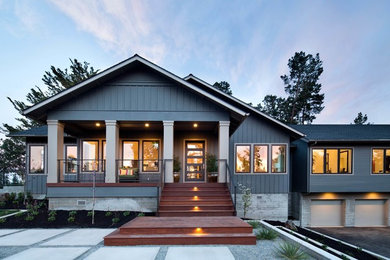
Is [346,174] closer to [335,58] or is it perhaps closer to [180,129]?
[180,129]

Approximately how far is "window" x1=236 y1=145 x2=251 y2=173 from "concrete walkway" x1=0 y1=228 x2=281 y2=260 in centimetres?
568

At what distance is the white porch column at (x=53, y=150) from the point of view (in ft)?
27.0

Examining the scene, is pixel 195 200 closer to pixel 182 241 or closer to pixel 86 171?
pixel 182 241

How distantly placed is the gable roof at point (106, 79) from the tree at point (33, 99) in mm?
15335

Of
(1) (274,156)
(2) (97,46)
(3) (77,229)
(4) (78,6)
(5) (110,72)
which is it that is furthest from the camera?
(2) (97,46)

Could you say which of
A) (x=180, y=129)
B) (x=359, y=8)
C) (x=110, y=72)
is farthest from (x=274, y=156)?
(x=359, y=8)

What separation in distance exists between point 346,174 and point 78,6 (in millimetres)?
19498

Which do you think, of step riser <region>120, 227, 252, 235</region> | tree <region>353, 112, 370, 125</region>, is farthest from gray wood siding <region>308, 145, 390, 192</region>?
tree <region>353, 112, 370, 125</region>

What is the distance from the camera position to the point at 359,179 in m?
11.4

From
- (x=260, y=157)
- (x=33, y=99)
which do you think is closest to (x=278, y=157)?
(x=260, y=157)

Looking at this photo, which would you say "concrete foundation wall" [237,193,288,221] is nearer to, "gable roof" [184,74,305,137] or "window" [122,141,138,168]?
"gable roof" [184,74,305,137]

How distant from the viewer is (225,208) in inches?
285

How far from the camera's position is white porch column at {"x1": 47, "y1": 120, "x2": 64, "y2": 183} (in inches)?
324

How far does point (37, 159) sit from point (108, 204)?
6957mm
